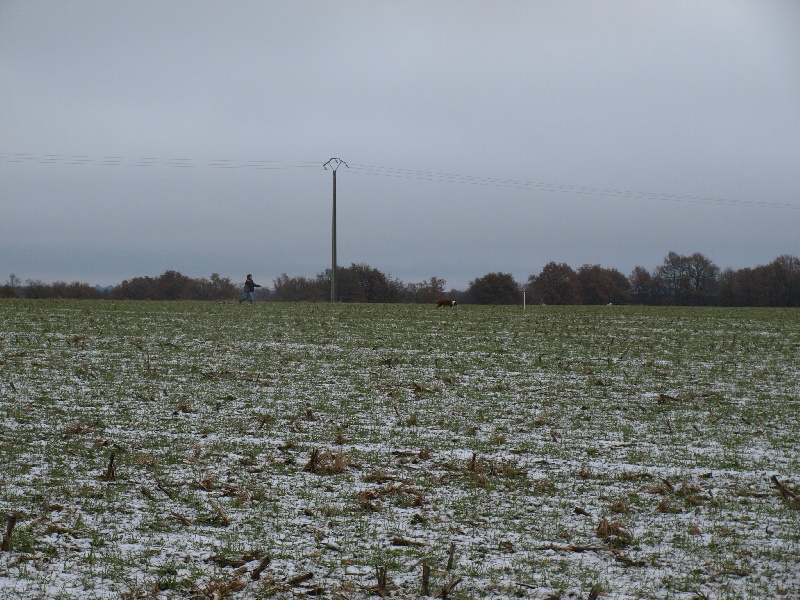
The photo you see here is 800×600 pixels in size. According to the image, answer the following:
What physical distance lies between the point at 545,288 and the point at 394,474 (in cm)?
7258

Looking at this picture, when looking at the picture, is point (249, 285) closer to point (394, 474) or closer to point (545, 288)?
point (394, 474)

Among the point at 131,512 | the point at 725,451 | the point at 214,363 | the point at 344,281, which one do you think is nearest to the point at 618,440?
the point at 725,451

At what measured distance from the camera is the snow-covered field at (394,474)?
4.96 m

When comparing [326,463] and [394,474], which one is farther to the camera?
[326,463]

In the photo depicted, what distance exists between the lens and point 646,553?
537 cm

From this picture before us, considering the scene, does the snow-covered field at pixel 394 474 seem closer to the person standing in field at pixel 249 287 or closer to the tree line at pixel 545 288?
Result: the person standing in field at pixel 249 287

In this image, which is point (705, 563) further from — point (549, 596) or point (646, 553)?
point (549, 596)

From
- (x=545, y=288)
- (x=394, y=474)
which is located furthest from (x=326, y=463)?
(x=545, y=288)

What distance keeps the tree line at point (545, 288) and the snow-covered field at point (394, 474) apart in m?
34.0

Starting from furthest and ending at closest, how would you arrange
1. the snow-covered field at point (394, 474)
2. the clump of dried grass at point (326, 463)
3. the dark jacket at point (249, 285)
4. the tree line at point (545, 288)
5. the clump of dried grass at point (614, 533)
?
the tree line at point (545, 288) → the dark jacket at point (249, 285) → the clump of dried grass at point (326, 463) → the clump of dried grass at point (614, 533) → the snow-covered field at point (394, 474)

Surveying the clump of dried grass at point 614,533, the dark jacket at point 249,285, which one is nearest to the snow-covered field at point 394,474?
the clump of dried grass at point 614,533

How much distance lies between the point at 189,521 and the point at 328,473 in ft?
5.78

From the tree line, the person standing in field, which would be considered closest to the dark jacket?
the person standing in field

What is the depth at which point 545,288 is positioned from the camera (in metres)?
78.4
